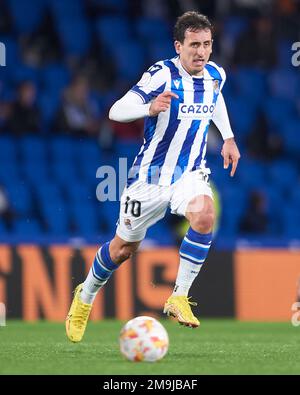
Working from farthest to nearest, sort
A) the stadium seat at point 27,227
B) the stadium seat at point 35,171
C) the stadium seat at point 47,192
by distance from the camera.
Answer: the stadium seat at point 35,171 < the stadium seat at point 47,192 < the stadium seat at point 27,227

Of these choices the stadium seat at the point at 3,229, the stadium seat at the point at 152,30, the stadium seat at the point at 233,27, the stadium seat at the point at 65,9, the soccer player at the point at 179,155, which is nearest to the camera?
the soccer player at the point at 179,155

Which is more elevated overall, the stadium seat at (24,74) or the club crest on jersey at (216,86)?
the stadium seat at (24,74)

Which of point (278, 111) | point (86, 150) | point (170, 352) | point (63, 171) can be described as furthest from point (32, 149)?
point (170, 352)

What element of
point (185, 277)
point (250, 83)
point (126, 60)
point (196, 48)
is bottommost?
point (185, 277)

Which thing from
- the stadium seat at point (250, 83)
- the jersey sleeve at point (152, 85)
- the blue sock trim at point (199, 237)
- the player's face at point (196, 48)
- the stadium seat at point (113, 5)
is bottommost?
the blue sock trim at point (199, 237)

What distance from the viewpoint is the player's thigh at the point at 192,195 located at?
7832 millimetres

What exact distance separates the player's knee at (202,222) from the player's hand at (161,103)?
751 millimetres

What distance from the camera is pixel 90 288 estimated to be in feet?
28.0

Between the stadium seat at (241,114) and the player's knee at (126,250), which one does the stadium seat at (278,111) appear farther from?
the player's knee at (126,250)

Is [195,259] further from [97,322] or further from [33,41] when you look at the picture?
[33,41]

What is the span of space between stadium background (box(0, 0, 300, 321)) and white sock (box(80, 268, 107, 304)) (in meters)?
3.65

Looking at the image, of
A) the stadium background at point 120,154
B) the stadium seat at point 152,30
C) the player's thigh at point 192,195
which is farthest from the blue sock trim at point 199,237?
the stadium seat at point 152,30

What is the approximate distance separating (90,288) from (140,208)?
746 mm

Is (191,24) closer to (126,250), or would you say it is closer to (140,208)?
(140,208)
